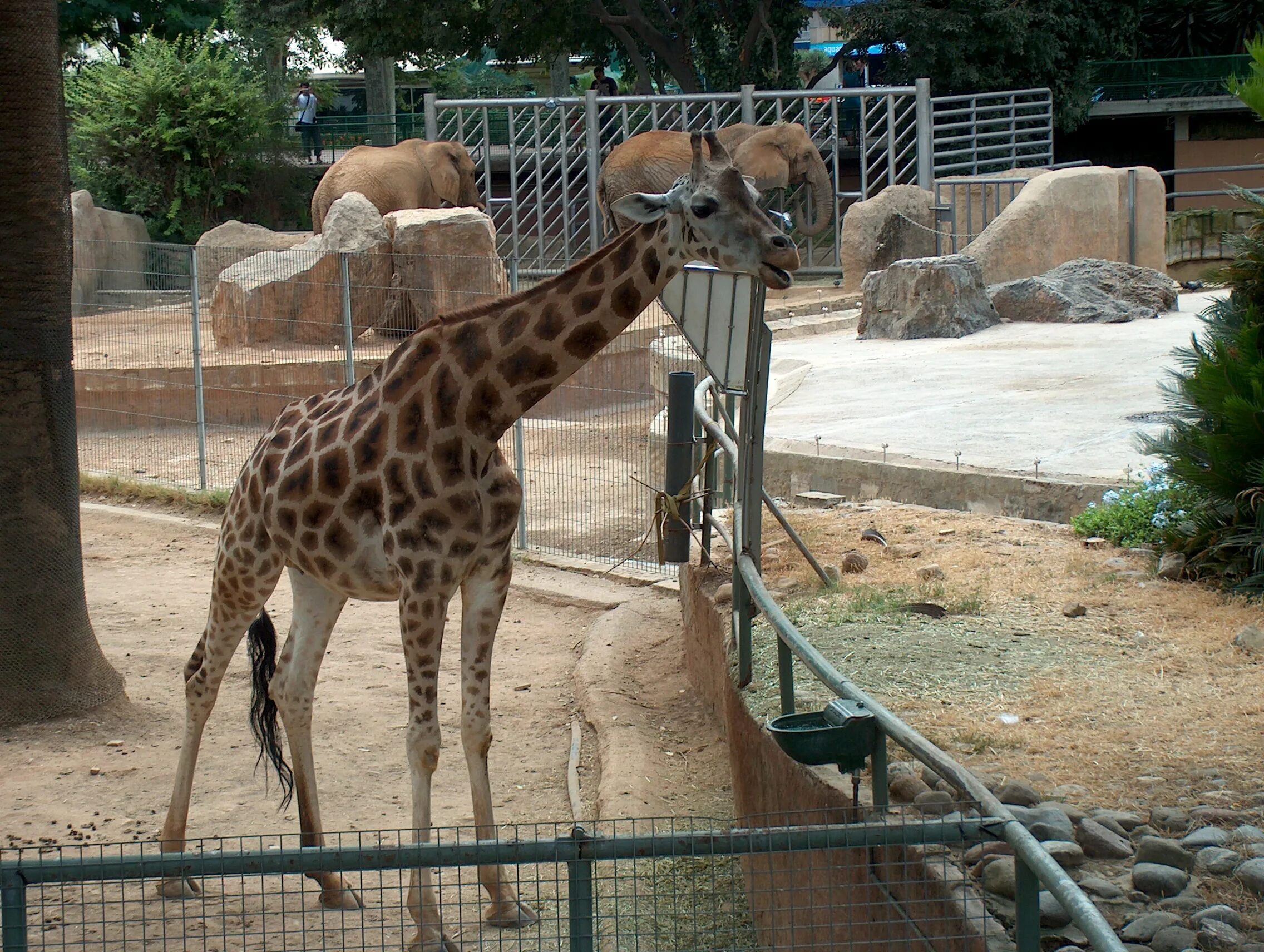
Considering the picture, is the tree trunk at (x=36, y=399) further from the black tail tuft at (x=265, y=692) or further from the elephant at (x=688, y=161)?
the elephant at (x=688, y=161)

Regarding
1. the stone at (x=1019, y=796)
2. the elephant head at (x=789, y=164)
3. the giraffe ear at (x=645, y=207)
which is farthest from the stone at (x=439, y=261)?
the stone at (x=1019, y=796)

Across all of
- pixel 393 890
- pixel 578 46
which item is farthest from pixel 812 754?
pixel 578 46

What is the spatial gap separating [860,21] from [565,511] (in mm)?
19422

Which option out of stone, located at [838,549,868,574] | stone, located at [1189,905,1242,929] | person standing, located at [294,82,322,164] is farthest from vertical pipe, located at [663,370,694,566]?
person standing, located at [294,82,322,164]

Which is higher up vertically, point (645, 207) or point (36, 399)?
point (645, 207)

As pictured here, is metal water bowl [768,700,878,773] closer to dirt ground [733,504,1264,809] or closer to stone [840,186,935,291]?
dirt ground [733,504,1264,809]

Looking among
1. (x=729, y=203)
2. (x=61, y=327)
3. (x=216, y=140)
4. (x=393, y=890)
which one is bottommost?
(x=393, y=890)

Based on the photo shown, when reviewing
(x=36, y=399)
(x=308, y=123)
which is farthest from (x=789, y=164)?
(x=36, y=399)

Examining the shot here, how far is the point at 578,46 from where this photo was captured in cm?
3053

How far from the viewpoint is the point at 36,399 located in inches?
281

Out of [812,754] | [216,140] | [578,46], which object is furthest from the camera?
[578,46]

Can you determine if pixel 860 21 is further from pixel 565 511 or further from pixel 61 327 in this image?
pixel 61 327

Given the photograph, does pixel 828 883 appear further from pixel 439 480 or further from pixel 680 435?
pixel 680 435

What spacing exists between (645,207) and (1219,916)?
108 inches
